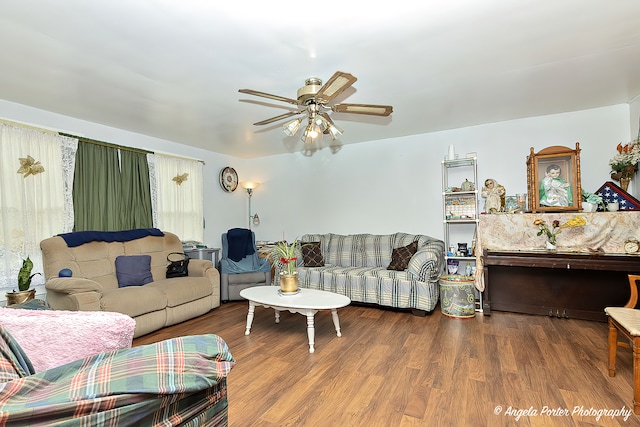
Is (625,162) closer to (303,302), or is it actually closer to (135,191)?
(303,302)

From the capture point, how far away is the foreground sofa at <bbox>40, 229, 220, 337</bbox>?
9.88ft

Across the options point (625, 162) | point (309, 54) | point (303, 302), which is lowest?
point (303, 302)

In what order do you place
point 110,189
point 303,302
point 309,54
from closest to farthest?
point 309,54 → point 303,302 → point 110,189

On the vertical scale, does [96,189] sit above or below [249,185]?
below

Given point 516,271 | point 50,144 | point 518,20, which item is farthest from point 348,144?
point 50,144

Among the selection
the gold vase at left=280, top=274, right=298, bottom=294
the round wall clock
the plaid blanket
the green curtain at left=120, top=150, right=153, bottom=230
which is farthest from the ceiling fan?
the round wall clock

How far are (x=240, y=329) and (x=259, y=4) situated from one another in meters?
3.01

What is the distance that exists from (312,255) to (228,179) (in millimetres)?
2300

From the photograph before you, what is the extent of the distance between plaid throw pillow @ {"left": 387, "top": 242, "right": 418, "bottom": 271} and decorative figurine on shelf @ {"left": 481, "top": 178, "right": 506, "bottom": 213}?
3.41 ft

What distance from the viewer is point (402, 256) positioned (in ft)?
14.2

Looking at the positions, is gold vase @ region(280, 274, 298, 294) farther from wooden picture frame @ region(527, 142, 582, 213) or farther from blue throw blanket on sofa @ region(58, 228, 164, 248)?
wooden picture frame @ region(527, 142, 582, 213)

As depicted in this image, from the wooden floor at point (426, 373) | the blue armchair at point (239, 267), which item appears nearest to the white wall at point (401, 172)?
the blue armchair at point (239, 267)

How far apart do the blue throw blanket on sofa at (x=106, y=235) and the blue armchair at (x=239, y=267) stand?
39.9 inches

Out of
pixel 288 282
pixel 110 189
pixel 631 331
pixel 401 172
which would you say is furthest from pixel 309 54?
pixel 110 189
